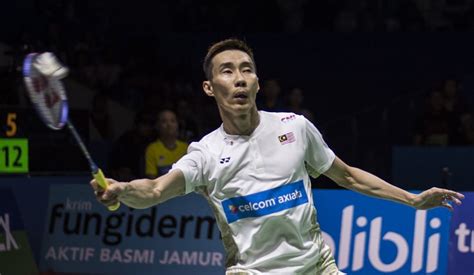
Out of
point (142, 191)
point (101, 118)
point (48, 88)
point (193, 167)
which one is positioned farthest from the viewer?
point (101, 118)

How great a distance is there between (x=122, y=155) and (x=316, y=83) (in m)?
4.34

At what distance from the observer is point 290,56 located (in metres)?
14.9

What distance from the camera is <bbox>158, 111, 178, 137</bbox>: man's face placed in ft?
33.9

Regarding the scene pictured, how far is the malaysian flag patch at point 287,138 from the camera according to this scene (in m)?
5.16

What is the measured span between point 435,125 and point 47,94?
696cm

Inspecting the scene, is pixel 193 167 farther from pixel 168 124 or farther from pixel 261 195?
pixel 168 124

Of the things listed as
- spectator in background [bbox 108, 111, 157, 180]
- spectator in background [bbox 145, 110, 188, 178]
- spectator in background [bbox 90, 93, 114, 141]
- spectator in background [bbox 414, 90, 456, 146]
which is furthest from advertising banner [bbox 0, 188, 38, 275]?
spectator in background [bbox 414, 90, 456, 146]

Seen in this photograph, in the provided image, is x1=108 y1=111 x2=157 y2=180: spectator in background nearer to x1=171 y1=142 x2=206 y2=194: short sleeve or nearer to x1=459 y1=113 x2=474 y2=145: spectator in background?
x1=459 y1=113 x2=474 y2=145: spectator in background

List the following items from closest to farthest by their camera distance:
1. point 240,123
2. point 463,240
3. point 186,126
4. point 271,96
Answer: point 240,123 → point 463,240 → point 271,96 → point 186,126

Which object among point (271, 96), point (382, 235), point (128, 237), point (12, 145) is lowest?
point (128, 237)

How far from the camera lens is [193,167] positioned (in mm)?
5008

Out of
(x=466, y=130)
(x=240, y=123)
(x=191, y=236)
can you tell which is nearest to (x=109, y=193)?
(x=240, y=123)

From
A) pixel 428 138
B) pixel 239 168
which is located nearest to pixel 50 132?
pixel 428 138

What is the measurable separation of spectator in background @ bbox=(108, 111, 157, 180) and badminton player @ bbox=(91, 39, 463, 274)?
214 inches
